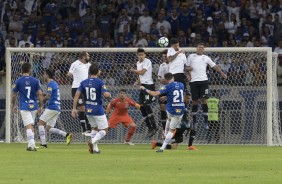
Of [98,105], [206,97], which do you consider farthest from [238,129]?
[98,105]

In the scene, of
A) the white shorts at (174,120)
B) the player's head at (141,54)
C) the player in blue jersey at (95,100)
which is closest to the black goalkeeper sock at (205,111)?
the player's head at (141,54)

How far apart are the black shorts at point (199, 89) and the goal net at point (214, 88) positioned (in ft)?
3.36

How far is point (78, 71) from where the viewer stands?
27.4 m

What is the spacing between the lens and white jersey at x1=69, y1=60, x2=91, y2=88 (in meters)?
27.4

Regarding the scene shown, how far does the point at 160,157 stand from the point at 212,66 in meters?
6.31

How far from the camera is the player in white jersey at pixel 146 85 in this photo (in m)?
27.4

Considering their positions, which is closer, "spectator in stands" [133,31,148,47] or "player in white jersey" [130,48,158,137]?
"player in white jersey" [130,48,158,137]

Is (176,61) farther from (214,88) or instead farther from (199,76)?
(214,88)

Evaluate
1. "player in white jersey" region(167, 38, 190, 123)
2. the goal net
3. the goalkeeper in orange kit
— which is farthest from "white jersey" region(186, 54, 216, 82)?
the goalkeeper in orange kit

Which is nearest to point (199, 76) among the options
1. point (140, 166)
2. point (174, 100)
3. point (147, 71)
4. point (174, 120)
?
point (147, 71)

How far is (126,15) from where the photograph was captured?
34938mm

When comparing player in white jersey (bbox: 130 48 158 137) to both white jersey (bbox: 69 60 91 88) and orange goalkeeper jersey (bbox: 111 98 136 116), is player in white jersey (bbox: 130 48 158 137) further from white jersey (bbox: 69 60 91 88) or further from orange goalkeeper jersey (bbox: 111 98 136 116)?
white jersey (bbox: 69 60 91 88)

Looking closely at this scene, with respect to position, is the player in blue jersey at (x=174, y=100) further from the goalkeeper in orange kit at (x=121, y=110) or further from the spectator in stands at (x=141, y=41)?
the spectator in stands at (x=141, y=41)

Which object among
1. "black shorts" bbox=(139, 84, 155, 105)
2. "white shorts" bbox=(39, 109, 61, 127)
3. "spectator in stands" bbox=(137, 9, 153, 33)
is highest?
"spectator in stands" bbox=(137, 9, 153, 33)
